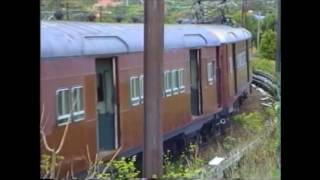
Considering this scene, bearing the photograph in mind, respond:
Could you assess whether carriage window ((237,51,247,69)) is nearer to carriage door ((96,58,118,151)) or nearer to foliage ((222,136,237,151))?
foliage ((222,136,237,151))

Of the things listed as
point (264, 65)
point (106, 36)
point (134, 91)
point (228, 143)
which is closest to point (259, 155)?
point (228, 143)

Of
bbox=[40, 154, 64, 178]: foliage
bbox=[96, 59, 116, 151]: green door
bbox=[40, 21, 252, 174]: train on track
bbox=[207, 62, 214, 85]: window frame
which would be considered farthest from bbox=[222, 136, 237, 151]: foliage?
bbox=[40, 154, 64, 178]: foliage

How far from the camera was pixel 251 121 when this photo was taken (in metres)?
0.92

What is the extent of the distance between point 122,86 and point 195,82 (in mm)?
153

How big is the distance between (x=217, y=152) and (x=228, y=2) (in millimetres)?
299

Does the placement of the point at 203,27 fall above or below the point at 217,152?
above

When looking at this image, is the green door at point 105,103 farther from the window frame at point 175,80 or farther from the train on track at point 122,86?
the window frame at point 175,80

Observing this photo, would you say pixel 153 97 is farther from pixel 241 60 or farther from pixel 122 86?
pixel 241 60

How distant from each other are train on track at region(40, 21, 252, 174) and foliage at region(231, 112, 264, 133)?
30 millimetres
